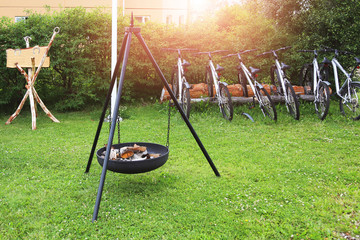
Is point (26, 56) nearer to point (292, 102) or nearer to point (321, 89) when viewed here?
point (292, 102)

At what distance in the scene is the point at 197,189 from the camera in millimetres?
3547

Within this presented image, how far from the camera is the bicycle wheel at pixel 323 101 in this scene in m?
6.33

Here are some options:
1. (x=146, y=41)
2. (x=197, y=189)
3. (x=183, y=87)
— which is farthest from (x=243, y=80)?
(x=197, y=189)

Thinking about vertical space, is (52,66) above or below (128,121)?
above

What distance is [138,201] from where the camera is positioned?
3.27 m

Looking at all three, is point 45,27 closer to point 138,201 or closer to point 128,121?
point 128,121

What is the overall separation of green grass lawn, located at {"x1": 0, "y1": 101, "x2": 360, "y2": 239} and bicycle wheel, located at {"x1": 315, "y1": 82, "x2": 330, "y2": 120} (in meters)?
0.46

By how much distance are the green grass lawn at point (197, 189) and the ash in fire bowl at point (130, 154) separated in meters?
0.36

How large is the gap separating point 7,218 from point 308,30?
353 inches

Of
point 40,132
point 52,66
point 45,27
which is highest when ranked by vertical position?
point 45,27

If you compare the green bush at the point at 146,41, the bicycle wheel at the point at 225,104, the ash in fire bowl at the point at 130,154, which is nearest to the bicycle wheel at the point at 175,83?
the green bush at the point at 146,41

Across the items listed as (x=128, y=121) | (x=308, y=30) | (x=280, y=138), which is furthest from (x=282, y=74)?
(x=128, y=121)

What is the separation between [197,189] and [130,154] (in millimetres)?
864

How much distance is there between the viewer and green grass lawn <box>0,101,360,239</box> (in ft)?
9.00
